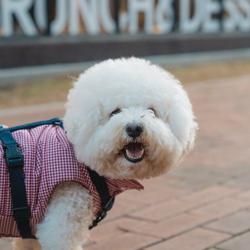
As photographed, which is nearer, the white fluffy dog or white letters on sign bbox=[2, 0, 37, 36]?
the white fluffy dog

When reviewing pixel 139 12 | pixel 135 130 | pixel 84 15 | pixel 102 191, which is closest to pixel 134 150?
pixel 135 130

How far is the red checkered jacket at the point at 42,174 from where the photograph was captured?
330 cm

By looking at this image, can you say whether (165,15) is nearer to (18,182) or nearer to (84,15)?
(84,15)

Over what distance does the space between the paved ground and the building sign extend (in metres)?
6.23

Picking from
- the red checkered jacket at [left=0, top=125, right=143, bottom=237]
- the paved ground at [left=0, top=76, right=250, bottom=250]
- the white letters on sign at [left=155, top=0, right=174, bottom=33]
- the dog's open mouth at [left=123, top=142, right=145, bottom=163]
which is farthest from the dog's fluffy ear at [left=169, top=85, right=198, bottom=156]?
the white letters on sign at [left=155, top=0, right=174, bottom=33]

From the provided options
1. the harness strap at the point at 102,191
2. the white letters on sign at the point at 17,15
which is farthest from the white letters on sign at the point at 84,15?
the harness strap at the point at 102,191

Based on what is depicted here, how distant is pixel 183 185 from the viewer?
19.3 feet

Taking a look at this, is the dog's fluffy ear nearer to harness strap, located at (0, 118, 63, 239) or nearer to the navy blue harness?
the navy blue harness

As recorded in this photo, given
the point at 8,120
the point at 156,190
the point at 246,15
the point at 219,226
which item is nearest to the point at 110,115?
the point at 219,226

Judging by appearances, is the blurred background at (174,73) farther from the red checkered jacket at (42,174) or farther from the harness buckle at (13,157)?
the harness buckle at (13,157)

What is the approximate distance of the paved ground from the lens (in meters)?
4.45

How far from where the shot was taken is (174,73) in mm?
14359

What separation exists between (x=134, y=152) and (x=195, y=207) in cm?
216

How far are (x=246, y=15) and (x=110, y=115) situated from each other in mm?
15547
